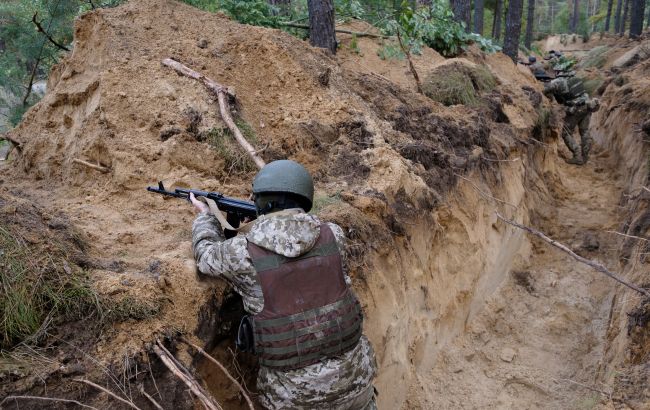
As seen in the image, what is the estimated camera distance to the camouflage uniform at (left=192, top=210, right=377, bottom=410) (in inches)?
108

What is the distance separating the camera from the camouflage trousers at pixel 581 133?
1137cm

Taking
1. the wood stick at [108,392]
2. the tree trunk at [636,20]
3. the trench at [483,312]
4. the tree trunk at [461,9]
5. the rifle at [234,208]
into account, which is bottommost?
the trench at [483,312]

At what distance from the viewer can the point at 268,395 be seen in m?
2.95

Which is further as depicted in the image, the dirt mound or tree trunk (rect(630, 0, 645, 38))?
tree trunk (rect(630, 0, 645, 38))

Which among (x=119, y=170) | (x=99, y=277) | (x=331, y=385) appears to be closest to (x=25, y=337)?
(x=99, y=277)

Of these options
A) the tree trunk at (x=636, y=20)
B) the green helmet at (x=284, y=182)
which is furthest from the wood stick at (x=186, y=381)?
the tree trunk at (x=636, y=20)

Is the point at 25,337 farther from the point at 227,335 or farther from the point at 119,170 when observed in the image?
the point at 119,170

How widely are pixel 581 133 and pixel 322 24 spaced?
749 cm

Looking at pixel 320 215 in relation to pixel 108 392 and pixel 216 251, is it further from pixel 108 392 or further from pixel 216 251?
pixel 108 392

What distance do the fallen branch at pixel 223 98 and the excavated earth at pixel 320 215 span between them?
0.08 m

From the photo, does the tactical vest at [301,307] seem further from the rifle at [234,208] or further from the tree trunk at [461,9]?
the tree trunk at [461,9]

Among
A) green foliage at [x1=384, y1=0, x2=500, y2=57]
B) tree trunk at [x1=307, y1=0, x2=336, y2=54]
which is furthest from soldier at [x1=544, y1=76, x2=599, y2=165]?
tree trunk at [x1=307, y1=0, x2=336, y2=54]

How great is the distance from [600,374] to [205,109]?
4.64 meters

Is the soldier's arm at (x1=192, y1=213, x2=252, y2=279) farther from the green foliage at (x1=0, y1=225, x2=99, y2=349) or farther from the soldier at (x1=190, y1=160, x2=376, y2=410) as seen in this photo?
the green foliage at (x1=0, y1=225, x2=99, y2=349)
